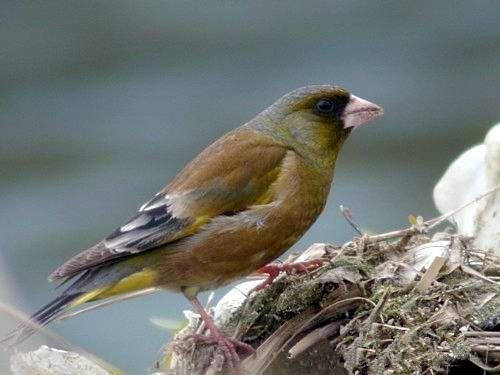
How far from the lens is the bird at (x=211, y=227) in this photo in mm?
4031

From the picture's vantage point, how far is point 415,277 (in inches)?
141

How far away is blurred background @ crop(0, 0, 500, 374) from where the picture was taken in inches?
359

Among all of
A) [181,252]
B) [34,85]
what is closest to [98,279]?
[181,252]

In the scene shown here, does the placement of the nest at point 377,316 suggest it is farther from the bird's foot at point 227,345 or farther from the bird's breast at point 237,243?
the bird's breast at point 237,243

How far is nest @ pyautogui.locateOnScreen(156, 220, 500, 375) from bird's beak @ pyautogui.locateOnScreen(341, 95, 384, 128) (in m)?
0.67

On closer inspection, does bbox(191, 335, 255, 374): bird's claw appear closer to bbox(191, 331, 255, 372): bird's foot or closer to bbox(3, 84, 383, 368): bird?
bbox(191, 331, 255, 372): bird's foot

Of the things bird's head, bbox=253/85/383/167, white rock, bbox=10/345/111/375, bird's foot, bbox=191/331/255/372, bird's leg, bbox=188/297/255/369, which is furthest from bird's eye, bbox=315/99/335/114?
white rock, bbox=10/345/111/375

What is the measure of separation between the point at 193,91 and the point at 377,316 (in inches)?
274

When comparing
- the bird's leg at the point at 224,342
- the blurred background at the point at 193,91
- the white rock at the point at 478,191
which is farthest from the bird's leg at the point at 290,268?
the blurred background at the point at 193,91

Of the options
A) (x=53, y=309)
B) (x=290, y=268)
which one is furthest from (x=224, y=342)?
(x=53, y=309)

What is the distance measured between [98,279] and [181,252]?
0.89 ft

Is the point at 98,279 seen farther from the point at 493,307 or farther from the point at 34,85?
the point at 34,85

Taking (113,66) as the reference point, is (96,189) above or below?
below

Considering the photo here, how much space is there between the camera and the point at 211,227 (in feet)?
13.6
